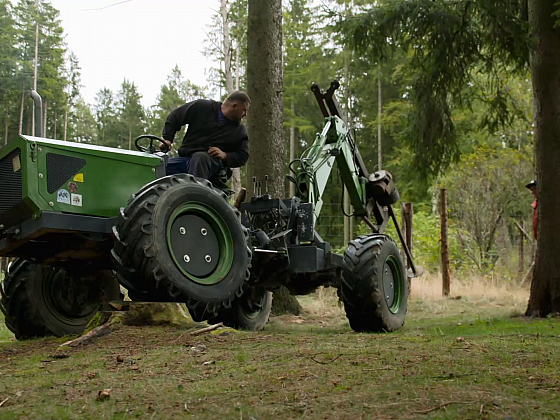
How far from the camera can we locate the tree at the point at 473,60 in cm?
788

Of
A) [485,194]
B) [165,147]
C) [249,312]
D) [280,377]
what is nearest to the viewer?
[280,377]

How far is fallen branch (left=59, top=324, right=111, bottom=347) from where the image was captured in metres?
4.54

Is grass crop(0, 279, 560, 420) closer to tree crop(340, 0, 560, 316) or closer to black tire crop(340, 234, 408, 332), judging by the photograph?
black tire crop(340, 234, 408, 332)

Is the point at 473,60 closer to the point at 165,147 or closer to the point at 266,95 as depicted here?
the point at 266,95

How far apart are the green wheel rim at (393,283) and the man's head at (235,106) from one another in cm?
218

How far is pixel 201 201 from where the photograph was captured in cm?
512

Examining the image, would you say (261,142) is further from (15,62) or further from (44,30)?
(44,30)

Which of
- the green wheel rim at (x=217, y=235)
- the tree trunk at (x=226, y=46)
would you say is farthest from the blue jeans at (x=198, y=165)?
the tree trunk at (x=226, y=46)

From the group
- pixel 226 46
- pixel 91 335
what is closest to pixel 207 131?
pixel 91 335

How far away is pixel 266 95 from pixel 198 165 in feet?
11.7

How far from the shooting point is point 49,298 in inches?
241

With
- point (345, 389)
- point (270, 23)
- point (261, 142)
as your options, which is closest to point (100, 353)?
point (345, 389)

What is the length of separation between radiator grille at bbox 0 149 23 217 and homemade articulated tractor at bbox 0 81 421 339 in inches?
0.4

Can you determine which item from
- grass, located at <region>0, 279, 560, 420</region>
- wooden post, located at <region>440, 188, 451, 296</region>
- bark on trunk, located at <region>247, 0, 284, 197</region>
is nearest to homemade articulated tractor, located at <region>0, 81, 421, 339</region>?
grass, located at <region>0, 279, 560, 420</region>
